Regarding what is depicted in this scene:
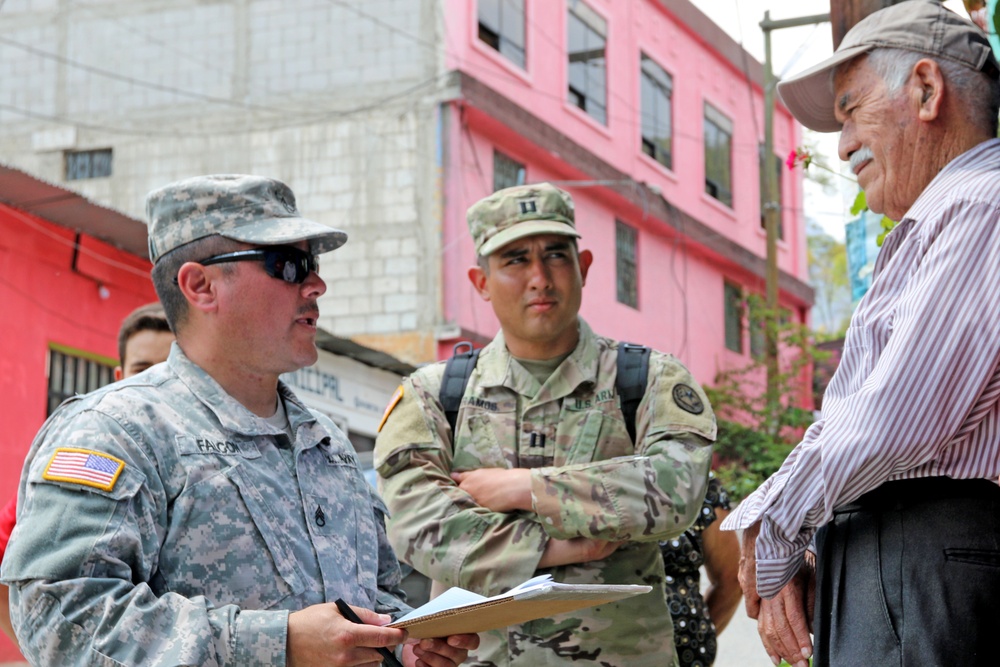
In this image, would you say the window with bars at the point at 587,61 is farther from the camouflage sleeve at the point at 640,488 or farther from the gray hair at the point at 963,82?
the gray hair at the point at 963,82

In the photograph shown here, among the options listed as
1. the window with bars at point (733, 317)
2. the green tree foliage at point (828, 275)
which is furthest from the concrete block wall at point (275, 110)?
the green tree foliage at point (828, 275)

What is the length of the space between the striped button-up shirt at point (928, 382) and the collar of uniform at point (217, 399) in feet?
3.97

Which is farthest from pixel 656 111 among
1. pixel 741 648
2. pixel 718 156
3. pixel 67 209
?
pixel 741 648

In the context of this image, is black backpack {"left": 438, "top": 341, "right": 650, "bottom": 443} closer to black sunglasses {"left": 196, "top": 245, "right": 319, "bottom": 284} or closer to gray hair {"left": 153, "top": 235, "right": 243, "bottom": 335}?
black sunglasses {"left": 196, "top": 245, "right": 319, "bottom": 284}

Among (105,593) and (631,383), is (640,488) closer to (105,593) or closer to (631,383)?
(631,383)

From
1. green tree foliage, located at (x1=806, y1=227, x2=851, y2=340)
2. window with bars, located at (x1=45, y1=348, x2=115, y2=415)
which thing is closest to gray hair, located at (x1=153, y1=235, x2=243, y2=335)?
window with bars, located at (x1=45, y1=348, x2=115, y2=415)

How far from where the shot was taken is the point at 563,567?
3.85 meters

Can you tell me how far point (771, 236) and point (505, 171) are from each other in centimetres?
552

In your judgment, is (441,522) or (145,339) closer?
(441,522)

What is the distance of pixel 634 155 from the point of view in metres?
21.6

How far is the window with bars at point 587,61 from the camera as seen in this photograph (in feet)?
66.5

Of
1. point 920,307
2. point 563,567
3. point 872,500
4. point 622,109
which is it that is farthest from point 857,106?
point 622,109

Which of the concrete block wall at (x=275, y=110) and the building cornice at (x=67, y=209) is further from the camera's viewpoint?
the concrete block wall at (x=275, y=110)

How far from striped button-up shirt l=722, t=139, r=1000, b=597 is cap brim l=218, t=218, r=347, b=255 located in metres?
1.27
